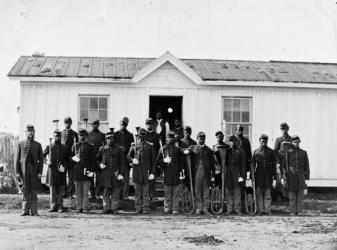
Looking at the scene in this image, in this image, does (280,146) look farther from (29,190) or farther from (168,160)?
(29,190)

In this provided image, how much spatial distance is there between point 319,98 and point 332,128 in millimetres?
→ 1007

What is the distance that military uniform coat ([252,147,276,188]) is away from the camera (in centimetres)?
1409

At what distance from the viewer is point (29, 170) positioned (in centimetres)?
1323

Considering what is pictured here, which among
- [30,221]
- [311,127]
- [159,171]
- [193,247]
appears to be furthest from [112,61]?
[193,247]

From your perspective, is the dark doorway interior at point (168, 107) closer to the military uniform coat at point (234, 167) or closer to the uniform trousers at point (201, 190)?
the military uniform coat at point (234, 167)

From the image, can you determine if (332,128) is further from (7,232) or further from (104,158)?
(7,232)

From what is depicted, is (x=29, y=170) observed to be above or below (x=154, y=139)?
below

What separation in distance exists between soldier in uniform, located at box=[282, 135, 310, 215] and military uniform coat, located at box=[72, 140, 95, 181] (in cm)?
465

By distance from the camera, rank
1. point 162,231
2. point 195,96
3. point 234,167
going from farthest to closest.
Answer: point 195,96, point 234,167, point 162,231

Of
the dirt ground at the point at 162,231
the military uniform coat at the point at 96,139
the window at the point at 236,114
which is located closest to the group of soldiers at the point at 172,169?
the military uniform coat at the point at 96,139

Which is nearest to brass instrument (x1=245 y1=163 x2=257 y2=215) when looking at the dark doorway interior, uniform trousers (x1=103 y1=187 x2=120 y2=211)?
uniform trousers (x1=103 y1=187 x2=120 y2=211)

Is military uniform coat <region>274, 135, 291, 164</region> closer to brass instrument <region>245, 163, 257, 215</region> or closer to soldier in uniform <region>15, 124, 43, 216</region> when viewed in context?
brass instrument <region>245, 163, 257, 215</region>

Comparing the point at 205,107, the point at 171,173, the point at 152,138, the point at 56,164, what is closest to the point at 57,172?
the point at 56,164

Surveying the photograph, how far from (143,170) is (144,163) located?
17 cm
